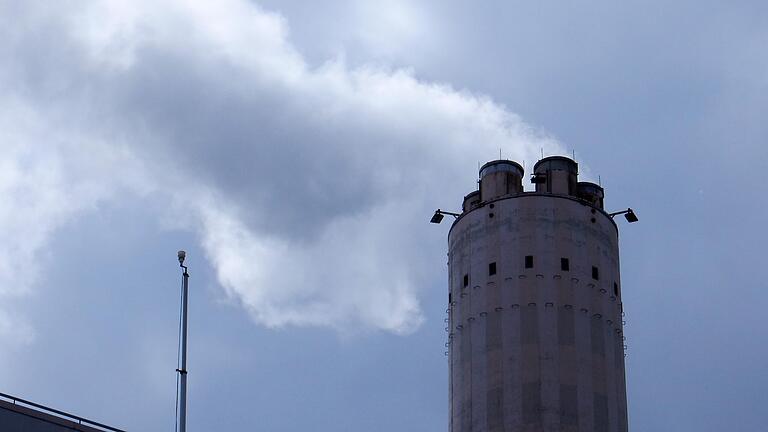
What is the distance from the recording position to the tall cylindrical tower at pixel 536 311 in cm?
9562

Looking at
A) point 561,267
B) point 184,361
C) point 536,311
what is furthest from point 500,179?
point 184,361

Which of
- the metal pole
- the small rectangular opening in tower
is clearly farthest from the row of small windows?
the metal pole

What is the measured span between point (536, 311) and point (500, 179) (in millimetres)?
10982

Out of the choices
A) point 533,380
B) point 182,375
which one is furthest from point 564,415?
point 182,375

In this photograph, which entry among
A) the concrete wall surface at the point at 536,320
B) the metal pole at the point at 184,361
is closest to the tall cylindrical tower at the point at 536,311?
the concrete wall surface at the point at 536,320

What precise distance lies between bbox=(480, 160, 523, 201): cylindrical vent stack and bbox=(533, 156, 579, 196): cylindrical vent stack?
4.53ft

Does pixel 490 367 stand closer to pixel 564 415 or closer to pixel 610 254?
pixel 564 415

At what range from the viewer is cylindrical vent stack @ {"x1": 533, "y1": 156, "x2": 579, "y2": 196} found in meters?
103

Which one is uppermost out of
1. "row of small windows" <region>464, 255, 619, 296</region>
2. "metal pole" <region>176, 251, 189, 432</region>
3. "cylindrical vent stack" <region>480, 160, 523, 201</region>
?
"cylindrical vent stack" <region>480, 160, 523, 201</region>

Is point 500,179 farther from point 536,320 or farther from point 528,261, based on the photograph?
point 536,320

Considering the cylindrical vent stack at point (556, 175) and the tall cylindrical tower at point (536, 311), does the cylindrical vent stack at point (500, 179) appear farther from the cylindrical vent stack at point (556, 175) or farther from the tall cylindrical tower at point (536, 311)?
the cylindrical vent stack at point (556, 175)

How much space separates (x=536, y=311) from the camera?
319 feet

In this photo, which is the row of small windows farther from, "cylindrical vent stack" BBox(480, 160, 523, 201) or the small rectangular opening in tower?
"cylindrical vent stack" BBox(480, 160, 523, 201)

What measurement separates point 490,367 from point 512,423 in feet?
14.1
